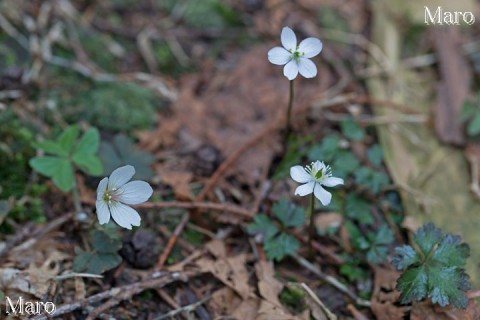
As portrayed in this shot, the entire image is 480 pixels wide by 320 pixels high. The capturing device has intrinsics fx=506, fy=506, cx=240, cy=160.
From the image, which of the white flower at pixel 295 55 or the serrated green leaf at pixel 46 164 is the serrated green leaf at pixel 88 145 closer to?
the serrated green leaf at pixel 46 164

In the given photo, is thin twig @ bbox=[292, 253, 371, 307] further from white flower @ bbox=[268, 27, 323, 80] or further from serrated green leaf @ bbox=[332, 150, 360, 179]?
white flower @ bbox=[268, 27, 323, 80]

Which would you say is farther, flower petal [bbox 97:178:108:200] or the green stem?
the green stem

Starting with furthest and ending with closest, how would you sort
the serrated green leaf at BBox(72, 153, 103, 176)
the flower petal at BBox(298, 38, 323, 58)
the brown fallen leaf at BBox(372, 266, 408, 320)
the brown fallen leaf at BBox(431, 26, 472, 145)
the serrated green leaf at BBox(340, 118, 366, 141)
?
the brown fallen leaf at BBox(431, 26, 472, 145), the serrated green leaf at BBox(340, 118, 366, 141), the serrated green leaf at BBox(72, 153, 103, 176), the flower petal at BBox(298, 38, 323, 58), the brown fallen leaf at BBox(372, 266, 408, 320)

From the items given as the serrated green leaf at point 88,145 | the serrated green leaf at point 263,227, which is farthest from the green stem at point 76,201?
the serrated green leaf at point 263,227

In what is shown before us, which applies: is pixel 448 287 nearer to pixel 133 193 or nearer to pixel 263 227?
pixel 263 227

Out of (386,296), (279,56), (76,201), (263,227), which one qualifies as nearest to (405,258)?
(386,296)

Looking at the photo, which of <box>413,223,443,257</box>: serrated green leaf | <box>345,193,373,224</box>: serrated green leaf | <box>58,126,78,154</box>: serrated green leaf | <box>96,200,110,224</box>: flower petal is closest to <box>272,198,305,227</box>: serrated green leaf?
<box>345,193,373,224</box>: serrated green leaf

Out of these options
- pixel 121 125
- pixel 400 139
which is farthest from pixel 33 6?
pixel 400 139
